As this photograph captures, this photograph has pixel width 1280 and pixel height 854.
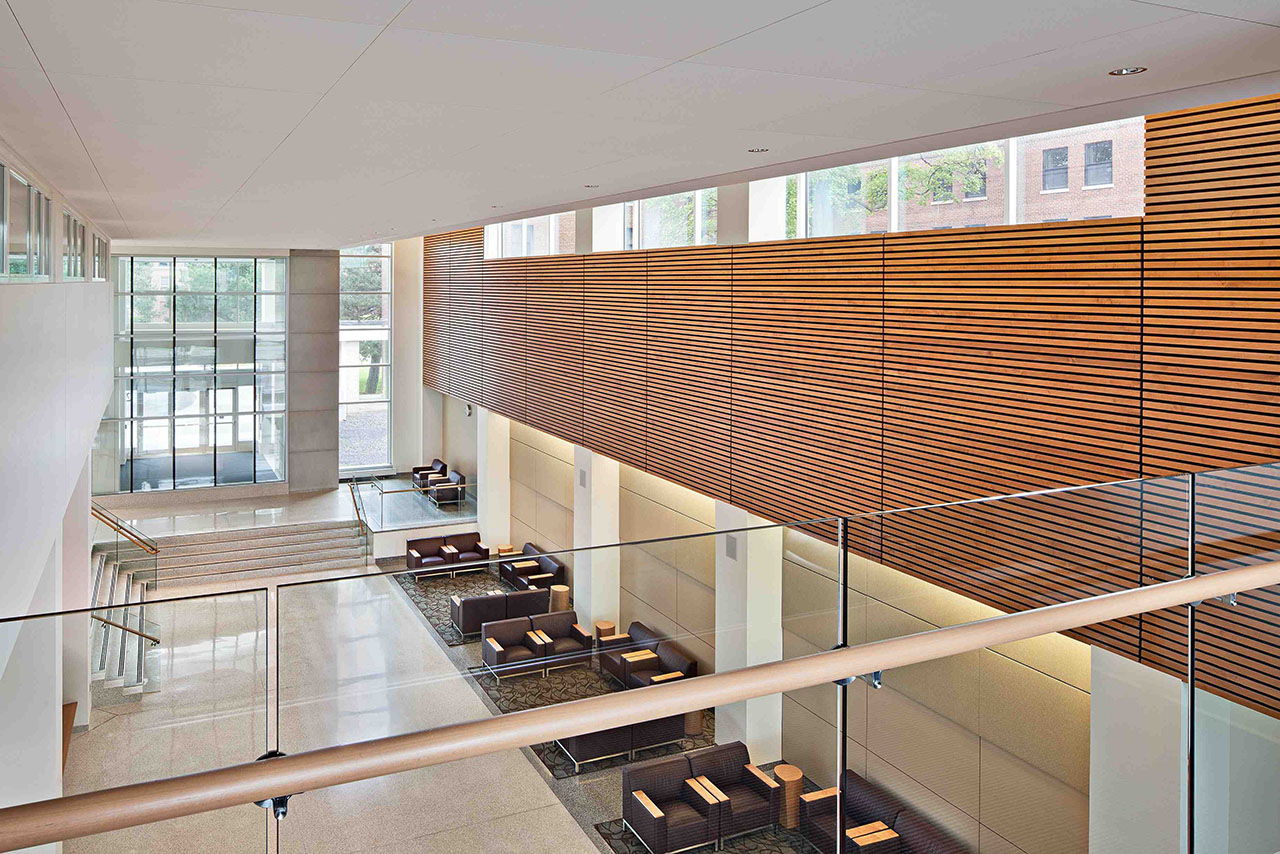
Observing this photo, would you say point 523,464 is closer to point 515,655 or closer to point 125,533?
point 125,533

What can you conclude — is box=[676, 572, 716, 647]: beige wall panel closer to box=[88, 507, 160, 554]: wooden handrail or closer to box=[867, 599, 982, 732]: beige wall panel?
box=[867, 599, 982, 732]: beige wall panel

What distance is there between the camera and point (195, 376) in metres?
20.0

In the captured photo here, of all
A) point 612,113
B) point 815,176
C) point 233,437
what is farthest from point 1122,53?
point 233,437

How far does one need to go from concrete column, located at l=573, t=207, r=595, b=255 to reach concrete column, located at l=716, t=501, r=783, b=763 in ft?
35.6

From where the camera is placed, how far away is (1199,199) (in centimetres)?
482

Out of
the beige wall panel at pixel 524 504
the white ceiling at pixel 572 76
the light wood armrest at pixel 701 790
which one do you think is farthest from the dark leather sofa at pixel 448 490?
the light wood armrest at pixel 701 790

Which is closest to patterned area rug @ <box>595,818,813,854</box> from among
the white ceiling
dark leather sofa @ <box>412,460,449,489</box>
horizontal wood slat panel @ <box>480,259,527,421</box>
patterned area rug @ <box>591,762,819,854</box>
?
patterned area rug @ <box>591,762,819,854</box>

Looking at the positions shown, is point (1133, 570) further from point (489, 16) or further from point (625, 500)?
point (625, 500)

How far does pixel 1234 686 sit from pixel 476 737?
228 centimetres

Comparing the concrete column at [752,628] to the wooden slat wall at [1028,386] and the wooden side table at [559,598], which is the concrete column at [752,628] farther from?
the wooden side table at [559,598]

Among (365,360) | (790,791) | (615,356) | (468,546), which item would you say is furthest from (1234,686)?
(365,360)

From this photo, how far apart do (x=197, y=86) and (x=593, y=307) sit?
909cm

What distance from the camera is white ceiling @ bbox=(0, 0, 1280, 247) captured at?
2.71 m

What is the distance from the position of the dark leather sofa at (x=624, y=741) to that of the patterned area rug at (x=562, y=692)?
2 centimetres
